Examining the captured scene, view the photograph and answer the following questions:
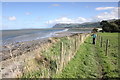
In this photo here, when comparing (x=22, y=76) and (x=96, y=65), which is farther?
(x=96, y=65)

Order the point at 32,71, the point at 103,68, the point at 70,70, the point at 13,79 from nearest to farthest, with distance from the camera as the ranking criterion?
the point at 13,79, the point at 32,71, the point at 70,70, the point at 103,68

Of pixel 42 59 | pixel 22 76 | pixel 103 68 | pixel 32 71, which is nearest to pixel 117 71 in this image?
pixel 103 68

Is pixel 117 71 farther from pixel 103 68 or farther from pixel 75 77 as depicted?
pixel 75 77

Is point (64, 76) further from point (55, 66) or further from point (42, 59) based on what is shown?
point (42, 59)

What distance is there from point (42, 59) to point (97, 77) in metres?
3.49

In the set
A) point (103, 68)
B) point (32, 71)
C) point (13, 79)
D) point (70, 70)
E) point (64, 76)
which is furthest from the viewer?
point (103, 68)

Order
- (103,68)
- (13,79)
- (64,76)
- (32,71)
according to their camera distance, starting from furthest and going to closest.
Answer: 1. (103,68)
2. (64,76)
3. (32,71)
4. (13,79)

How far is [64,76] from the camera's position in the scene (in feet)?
31.3

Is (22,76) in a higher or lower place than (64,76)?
higher

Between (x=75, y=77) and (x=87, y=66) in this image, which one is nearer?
(x=75, y=77)

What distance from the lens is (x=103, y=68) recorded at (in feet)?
38.5

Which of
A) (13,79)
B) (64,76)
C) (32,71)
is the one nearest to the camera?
(13,79)

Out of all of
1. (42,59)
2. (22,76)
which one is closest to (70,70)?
(42,59)

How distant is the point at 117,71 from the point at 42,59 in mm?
4784
